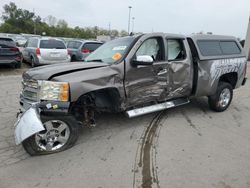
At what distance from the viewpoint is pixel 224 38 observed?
19.0 ft

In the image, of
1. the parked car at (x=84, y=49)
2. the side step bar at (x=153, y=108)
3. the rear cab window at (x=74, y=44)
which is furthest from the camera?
the rear cab window at (x=74, y=44)

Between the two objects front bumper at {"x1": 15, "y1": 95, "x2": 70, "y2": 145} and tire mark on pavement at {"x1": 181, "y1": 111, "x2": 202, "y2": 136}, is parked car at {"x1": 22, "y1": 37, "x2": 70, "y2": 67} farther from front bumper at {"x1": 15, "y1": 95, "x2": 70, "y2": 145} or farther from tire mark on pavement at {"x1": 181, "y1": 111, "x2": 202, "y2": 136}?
front bumper at {"x1": 15, "y1": 95, "x2": 70, "y2": 145}

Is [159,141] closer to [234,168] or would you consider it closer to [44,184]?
[234,168]

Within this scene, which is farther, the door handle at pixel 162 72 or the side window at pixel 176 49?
the side window at pixel 176 49

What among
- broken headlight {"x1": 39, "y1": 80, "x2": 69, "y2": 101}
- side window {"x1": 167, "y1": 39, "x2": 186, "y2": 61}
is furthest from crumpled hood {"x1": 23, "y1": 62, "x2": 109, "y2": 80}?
side window {"x1": 167, "y1": 39, "x2": 186, "y2": 61}

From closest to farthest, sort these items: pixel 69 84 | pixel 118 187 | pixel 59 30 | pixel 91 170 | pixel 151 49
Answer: pixel 118 187 < pixel 91 170 < pixel 69 84 < pixel 151 49 < pixel 59 30

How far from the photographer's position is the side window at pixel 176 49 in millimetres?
4699

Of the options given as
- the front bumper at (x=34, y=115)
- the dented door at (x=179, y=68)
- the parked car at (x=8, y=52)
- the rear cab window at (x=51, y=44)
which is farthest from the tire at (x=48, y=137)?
the rear cab window at (x=51, y=44)

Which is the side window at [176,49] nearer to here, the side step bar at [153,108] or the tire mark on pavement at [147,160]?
the side step bar at [153,108]

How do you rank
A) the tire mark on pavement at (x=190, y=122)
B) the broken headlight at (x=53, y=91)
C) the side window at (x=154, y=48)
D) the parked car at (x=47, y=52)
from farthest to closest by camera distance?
the parked car at (x=47, y=52)
the tire mark on pavement at (x=190, y=122)
the side window at (x=154, y=48)
the broken headlight at (x=53, y=91)

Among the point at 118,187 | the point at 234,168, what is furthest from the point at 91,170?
the point at 234,168

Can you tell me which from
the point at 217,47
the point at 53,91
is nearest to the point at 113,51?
the point at 53,91

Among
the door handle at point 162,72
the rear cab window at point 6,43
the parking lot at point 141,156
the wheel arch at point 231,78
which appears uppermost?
the rear cab window at point 6,43

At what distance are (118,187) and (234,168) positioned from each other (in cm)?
176
